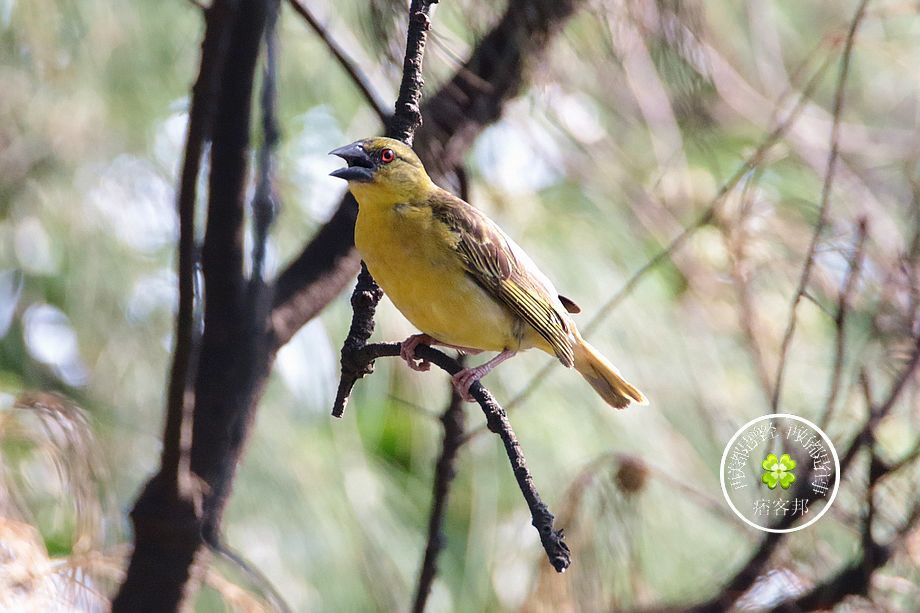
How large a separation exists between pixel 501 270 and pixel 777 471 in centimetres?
96

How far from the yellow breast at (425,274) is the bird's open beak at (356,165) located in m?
0.08

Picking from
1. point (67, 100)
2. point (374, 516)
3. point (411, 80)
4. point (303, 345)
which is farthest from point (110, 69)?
point (411, 80)

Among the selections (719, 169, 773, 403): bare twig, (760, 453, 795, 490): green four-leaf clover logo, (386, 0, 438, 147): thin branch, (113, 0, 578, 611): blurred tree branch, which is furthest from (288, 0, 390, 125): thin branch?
(760, 453, 795, 490): green four-leaf clover logo

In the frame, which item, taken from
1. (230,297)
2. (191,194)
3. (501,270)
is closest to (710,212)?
(501,270)

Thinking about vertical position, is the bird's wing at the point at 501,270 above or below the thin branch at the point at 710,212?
below

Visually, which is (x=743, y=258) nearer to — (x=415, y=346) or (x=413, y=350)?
(x=415, y=346)

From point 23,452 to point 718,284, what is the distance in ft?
9.51

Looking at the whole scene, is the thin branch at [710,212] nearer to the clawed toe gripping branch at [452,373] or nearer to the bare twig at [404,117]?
the clawed toe gripping branch at [452,373]

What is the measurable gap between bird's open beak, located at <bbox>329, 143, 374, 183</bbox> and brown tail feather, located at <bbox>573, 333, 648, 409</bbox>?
3.08 ft

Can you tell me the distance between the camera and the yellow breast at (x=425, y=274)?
2.65m

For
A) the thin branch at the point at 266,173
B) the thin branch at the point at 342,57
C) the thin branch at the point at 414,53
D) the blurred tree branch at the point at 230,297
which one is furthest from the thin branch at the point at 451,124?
the thin branch at the point at 414,53

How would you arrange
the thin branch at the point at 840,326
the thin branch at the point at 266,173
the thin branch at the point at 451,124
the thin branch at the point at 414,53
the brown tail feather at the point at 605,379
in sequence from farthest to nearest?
the brown tail feather at the point at 605,379
the thin branch at the point at 451,124
the thin branch at the point at 840,326
the thin branch at the point at 266,173
the thin branch at the point at 414,53

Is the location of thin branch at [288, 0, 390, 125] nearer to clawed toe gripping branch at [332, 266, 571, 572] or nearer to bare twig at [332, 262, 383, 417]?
clawed toe gripping branch at [332, 266, 571, 572]

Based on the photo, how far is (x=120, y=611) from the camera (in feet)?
8.98
